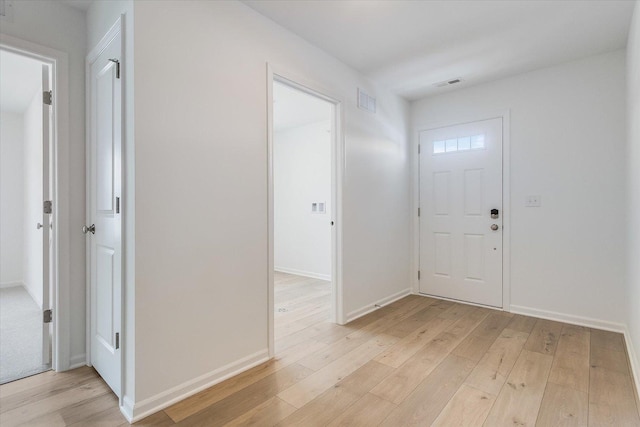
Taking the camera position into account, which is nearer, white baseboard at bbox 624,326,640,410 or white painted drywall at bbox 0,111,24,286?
white baseboard at bbox 624,326,640,410

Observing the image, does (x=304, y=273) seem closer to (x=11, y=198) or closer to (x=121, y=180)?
(x=121, y=180)

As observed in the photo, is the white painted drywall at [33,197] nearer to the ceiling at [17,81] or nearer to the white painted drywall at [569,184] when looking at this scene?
the ceiling at [17,81]

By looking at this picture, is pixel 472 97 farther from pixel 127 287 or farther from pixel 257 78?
pixel 127 287

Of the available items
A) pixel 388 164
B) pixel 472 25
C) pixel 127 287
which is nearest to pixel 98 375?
pixel 127 287

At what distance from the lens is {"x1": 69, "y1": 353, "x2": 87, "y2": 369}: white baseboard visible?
225cm

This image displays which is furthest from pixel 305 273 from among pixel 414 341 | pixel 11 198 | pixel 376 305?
pixel 11 198

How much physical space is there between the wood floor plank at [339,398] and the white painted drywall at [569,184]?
7.18 ft

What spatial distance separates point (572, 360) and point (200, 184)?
2963 millimetres

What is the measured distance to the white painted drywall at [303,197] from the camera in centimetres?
523

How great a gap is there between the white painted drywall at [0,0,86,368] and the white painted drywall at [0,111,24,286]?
12.2 feet

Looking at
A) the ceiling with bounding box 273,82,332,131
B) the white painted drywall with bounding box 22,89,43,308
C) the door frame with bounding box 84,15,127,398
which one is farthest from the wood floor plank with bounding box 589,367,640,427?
the white painted drywall with bounding box 22,89,43,308

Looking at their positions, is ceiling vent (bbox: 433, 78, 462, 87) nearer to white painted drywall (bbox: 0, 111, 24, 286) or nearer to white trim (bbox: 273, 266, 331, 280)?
white trim (bbox: 273, 266, 331, 280)

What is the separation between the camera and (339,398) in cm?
188

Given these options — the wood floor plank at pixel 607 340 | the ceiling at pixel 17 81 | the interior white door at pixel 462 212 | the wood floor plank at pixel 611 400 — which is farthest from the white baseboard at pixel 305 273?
the ceiling at pixel 17 81
